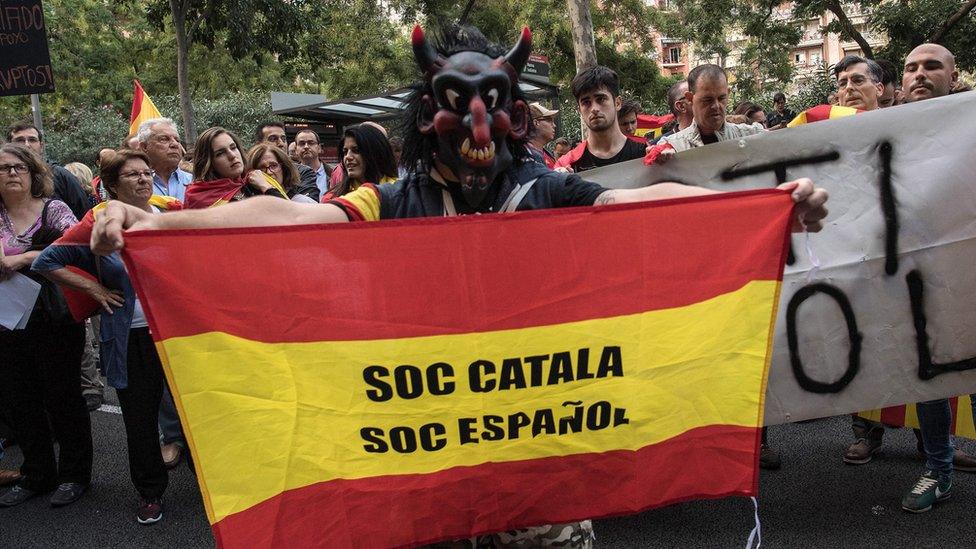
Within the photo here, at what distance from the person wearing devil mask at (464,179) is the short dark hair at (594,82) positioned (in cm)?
237

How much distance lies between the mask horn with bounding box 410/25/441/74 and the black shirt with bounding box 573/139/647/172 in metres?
2.48

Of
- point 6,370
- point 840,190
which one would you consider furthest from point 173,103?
point 840,190

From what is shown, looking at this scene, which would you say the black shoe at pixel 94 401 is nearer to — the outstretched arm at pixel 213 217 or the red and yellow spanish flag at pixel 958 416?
the outstretched arm at pixel 213 217

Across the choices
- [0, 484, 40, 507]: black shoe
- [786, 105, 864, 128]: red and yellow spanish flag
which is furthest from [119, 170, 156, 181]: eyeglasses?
[786, 105, 864, 128]: red and yellow spanish flag

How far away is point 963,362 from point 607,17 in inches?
893

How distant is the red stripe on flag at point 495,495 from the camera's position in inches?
88.0

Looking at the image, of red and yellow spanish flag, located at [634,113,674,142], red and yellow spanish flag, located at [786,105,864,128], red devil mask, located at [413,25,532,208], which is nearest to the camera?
red devil mask, located at [413,25,532,208]

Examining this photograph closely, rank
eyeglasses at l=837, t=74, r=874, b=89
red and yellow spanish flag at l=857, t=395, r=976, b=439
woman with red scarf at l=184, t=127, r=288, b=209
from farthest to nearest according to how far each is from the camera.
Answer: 1. woman with red scarf at l=184, t=127, r=288, b=209
2. eyeglasses at l=837, t=74, r=874, b=89
3. red and yellow spanish flag at l=857, t=395, r=976, b=439

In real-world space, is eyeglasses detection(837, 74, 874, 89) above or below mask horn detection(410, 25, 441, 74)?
below

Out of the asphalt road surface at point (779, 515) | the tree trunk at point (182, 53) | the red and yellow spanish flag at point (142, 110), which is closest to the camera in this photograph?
the asphalt road surface at point (779, 515)

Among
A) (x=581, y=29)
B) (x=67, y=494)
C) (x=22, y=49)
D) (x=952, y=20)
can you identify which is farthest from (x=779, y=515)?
(x=952, y=20)

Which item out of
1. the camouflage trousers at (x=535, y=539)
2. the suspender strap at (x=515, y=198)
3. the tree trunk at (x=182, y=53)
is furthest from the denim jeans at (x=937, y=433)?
the tree trunk at (x=182, y=53)

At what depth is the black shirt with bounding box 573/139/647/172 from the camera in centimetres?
471

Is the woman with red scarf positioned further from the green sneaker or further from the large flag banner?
the green sneaker
